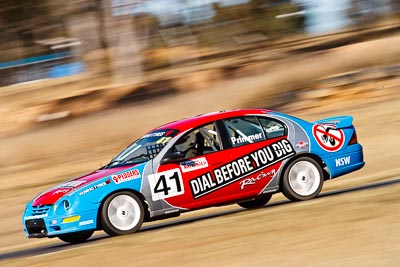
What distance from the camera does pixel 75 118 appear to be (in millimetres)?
31125

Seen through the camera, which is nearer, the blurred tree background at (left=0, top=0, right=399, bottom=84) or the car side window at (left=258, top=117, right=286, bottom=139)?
the car side window at (left=258, top=117, right=286, bottom=139)

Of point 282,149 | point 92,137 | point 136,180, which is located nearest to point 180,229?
point 136,180

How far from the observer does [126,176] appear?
1169 cm

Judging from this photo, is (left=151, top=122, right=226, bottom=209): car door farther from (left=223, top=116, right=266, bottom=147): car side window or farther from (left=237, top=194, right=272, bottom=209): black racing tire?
(left=237, top=194, right=272, bottom=209): black racing tire

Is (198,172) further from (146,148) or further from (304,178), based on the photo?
(304,178)

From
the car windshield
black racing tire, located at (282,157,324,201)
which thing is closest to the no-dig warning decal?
black racing tire, located at (282,157,324,201)

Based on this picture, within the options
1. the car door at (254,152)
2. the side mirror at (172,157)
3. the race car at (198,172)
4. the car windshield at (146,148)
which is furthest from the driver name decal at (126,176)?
the car door at (254,152)

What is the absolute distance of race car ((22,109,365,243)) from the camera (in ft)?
38.0

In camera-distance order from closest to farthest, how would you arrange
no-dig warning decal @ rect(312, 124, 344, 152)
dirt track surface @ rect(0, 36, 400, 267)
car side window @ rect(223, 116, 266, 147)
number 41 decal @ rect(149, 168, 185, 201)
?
dirt track surface @ rect(0, 36, 400, 267), number 41 decal @ rect(149, 168, 185, 201), car side window @ rect(223, 116, 266, 147), no-dig warning decal @ rect(312, 124, 344, 152)

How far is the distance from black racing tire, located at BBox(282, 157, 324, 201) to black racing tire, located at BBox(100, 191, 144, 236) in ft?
7.24

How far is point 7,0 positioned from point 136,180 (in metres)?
37.4

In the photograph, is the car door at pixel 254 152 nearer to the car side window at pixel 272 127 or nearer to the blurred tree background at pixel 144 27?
the car side window at pixel 272 127

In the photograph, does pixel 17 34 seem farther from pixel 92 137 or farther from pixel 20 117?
pixel 92 137

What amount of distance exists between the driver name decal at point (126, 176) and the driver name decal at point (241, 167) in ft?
2.46
